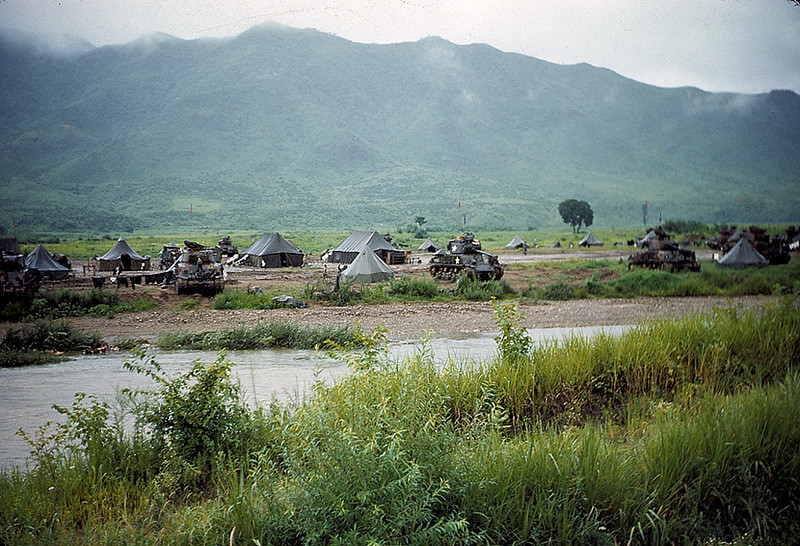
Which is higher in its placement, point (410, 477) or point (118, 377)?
point (410, 477)

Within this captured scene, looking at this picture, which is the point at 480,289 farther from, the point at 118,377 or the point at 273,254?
the point at 273,254

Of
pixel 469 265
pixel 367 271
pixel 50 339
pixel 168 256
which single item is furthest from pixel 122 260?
pixel 469 265

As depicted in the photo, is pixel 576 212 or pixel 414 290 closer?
pixel 414 290

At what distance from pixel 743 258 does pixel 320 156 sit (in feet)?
448

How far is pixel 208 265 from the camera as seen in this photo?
20406 mm

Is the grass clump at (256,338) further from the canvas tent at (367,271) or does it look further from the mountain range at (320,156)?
the mountain range at (320,156)

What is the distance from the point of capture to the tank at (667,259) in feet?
77.3

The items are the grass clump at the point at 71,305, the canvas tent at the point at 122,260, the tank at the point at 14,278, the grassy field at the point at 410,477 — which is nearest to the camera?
the grassy field at the point at 410,477

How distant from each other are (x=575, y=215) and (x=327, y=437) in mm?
98717

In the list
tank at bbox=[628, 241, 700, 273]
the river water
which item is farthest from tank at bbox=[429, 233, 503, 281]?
the river water

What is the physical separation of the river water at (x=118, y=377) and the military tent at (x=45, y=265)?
12.8m

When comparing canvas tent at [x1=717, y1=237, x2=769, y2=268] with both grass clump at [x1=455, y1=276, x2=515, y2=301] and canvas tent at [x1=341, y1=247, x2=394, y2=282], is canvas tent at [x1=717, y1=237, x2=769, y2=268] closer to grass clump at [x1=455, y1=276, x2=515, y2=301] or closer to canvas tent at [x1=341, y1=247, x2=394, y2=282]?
grass clump at [x1=455, y1=276, x2=515, y2=301]

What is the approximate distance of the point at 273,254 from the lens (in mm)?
32375

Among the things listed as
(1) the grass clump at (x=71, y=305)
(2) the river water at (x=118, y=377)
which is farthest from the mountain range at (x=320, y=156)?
(2) the river water at (x=118, y=377)
